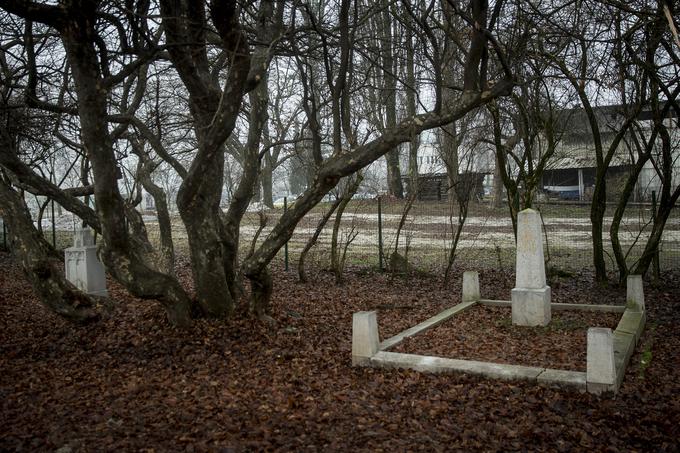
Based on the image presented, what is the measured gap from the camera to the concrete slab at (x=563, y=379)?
5730mm

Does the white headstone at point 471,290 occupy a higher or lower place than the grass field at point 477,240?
lower

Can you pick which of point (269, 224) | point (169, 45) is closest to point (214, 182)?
point (169, 45)

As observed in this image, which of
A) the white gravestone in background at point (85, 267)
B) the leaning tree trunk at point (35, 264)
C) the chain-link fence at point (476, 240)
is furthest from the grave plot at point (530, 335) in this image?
the white gravestone in background at point (85, 267)

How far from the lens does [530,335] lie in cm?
812

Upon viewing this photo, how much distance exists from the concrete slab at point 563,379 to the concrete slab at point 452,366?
8 centimetres

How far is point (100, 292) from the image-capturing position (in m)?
10.8

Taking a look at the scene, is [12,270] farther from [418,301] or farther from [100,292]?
[418,301]

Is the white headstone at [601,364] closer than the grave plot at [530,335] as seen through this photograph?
Yes

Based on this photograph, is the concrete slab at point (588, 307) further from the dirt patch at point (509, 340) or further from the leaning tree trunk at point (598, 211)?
the leaning tree trunk at point (598, 211)

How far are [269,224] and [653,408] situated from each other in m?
19.0

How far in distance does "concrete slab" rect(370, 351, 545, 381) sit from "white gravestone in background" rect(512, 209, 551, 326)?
2556 millimetres

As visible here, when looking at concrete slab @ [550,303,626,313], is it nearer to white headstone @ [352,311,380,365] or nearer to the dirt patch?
the dirt patch

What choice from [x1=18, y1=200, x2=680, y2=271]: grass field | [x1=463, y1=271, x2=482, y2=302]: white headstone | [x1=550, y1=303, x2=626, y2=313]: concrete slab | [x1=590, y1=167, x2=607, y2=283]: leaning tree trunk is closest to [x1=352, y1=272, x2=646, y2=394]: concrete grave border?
[x1=550, y1=303, x2=626, y2=313]: concrete slab

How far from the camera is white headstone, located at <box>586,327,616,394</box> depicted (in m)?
5.61
